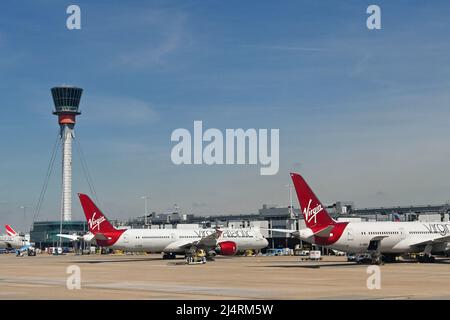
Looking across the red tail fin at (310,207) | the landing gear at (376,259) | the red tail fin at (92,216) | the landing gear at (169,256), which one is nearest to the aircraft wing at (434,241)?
the landing gear at (376,259)

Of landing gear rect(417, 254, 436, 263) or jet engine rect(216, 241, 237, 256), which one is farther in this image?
jet engine rect(216, 241, 237, 256)

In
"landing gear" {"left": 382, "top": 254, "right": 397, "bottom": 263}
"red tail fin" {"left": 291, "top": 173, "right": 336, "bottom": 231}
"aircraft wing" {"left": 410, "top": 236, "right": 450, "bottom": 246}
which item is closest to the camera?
"red tail fin" {"left": 291, "top": 173, "right": 336, "bottom": 231}

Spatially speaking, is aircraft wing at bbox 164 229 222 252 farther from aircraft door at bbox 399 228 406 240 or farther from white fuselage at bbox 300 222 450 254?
aircraft door at bbox 399 228 406 240

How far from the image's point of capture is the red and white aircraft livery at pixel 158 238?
312 ft

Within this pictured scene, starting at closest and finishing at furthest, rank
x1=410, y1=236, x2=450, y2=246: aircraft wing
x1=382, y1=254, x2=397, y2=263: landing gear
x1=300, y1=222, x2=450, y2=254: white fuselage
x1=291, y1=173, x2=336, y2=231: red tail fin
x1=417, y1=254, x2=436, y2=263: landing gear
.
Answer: x1=291, y1=173, x2=336, y2=231: red tail fin → x1=300, y1=222, x2=450, y2=254: white fuselage → x1=410, y1=236, x2=450, y2=246: aircraft wing → x1=417, y1=254, x2=436, y2=263: landing gear → x1=382, y1=254, x2=397, y2=263: landing gear

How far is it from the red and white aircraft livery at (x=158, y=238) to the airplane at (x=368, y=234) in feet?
81.2

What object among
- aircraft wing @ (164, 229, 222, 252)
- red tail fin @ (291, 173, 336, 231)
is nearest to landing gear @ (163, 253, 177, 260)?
aircraft wing @ (164, 229, 222, 252)

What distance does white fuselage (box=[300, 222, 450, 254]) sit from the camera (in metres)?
72.6

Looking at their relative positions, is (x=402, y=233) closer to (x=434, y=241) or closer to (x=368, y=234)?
(x=434, y=241)

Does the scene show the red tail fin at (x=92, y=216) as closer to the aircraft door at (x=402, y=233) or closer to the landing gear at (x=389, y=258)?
the landing gear at (x=389, y=258)

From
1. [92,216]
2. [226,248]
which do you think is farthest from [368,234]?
[92,216]

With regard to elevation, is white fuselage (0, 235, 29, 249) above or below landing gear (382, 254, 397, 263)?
below
